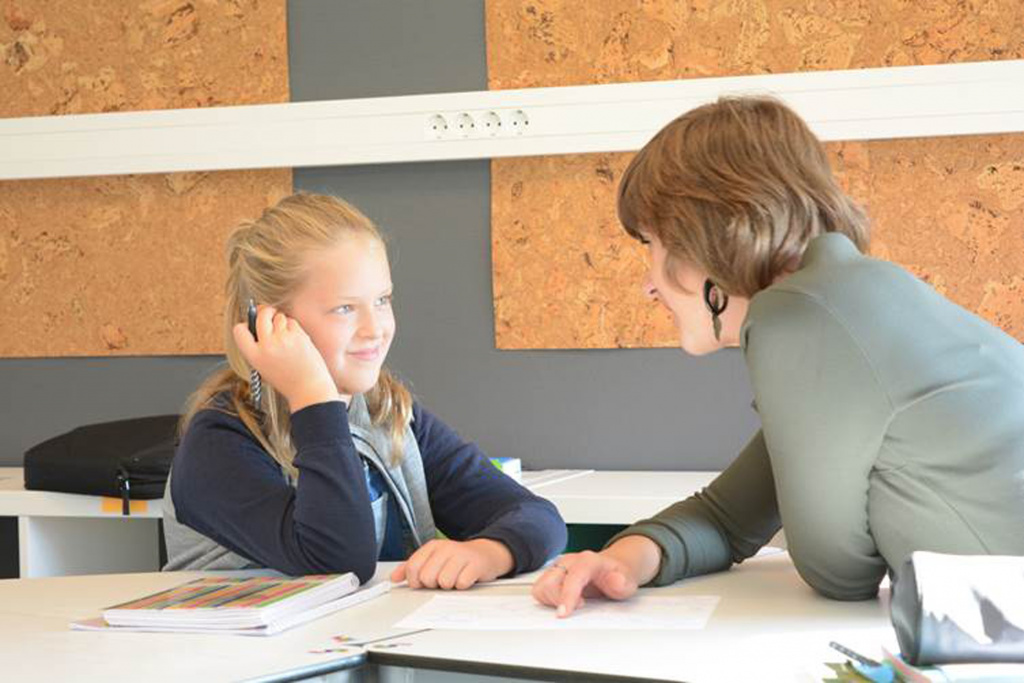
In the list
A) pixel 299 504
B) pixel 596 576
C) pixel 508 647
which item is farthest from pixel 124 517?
pixel 508 647

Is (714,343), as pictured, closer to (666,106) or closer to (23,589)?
(23,589)

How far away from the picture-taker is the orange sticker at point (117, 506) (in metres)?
3.05

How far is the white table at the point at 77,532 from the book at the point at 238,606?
133 cm

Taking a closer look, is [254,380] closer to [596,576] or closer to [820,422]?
[596,576]

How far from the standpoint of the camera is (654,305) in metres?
3.38

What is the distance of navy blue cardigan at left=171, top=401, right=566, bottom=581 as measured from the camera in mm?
1931

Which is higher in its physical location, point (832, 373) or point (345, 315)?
point (345, 315)

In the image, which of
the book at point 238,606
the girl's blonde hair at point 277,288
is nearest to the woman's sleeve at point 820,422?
the book at point 238,606

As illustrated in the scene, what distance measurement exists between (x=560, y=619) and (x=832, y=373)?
401 mm

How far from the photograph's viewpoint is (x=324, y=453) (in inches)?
77.4

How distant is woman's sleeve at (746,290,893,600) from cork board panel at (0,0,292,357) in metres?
2.23

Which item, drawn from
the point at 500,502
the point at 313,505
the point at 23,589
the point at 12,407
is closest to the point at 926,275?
the point at 500,502

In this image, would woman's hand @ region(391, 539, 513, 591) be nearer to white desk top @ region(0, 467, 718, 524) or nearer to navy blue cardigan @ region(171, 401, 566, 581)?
navy blue cardigan @ region(171, 401, 566, 581)

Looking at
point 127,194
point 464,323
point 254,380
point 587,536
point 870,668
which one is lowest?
point 587,536
